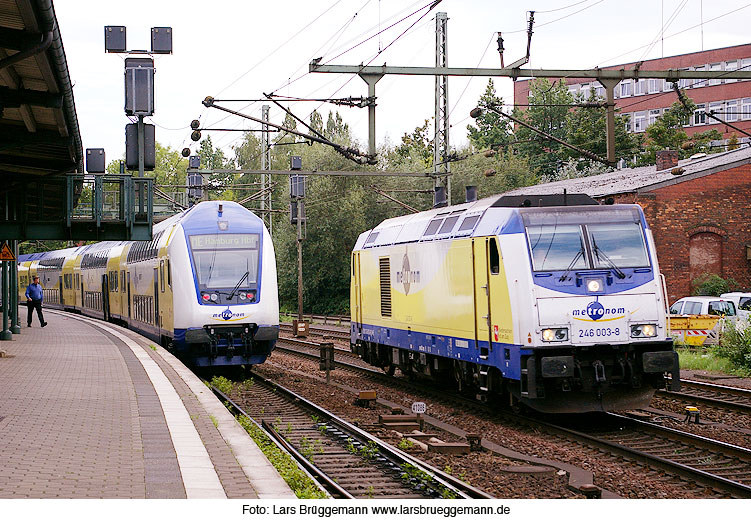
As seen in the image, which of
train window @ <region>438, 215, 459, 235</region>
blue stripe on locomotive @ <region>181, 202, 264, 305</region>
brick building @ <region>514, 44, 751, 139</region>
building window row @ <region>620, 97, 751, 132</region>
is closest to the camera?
train window @ <region>438, 215, 459, 235</region>

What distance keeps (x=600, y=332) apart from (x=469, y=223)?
2977 mm

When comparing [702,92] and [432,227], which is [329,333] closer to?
[432,227]

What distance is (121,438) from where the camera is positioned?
32.7 feet

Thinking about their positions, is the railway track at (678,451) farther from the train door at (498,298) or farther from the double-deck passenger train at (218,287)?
Result: the double-deck passenger train at (218,287)

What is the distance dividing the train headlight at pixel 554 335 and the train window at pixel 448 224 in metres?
3.53

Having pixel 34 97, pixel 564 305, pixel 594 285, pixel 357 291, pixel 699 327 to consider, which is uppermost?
pixel 34 97

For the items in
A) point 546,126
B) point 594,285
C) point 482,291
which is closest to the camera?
point 594,285

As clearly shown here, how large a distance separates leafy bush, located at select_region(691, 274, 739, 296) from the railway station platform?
21.6m

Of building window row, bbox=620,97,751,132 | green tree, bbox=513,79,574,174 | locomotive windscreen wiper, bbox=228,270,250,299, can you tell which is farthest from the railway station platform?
green tree, bbox=513,79,574,174

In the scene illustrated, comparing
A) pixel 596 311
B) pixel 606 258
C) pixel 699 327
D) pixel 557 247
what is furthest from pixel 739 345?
pixel 557 247

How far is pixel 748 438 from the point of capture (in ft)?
41.7

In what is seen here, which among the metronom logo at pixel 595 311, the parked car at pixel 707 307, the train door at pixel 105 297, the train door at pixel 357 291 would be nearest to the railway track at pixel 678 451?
the metronom logo at pixel 595 311

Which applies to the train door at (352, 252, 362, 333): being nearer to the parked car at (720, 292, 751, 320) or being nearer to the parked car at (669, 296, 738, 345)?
the parked car at (669, 296, 738, 345)

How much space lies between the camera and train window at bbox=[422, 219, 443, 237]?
17.2 m
